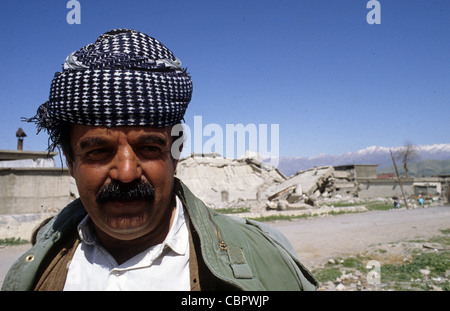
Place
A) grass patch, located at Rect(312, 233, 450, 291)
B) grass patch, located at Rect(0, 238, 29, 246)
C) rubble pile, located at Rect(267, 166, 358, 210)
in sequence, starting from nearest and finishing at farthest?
1. grass patch, located at Rect(312, 233, 450, 291)
2. grass patch, located at Rect(0, 238, 29, 246)
3. rubble pile, located at Rect(267, 166, 358, 210)

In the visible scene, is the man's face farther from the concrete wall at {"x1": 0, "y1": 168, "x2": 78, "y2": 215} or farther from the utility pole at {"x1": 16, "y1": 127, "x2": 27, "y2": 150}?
the utility pole at {"x1": 16, "y1": 127, "x2": 27, "y2": 150}

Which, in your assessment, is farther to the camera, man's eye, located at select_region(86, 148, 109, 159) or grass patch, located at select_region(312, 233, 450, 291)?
grass patch, located at select_region(312, 233, 450, 291)

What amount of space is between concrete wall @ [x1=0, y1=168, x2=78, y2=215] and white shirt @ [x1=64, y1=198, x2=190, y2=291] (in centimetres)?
1223

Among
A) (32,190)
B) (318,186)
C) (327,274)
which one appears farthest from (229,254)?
(318,186)

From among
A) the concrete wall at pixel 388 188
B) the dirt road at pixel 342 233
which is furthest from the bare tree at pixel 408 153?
the dirt road at pixel 342 233

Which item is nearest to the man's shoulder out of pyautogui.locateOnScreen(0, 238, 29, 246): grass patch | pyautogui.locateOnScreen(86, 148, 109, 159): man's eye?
pyautogui.locateOnScreen(86, 148, 109, 159): man's eye

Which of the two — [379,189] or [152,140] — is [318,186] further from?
[152,140]

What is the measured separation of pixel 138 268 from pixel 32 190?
41.3ft

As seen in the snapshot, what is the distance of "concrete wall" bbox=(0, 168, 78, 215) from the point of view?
11.9 m

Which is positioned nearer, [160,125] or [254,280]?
[254,280]
